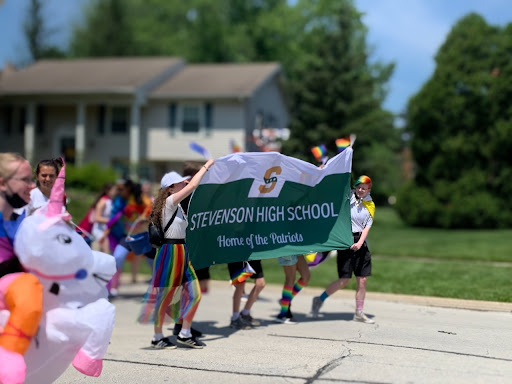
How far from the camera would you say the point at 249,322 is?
8406 mm

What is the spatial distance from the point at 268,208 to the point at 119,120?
25.8 metres

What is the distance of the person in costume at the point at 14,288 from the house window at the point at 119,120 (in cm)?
2856

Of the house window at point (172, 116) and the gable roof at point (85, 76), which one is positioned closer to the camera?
the gable roof at point (85, 76)

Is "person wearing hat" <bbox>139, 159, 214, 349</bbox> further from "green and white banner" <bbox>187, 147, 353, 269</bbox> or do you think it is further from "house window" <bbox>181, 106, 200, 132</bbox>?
"house window" <bbox>181, 106, 200, 132</bbox>

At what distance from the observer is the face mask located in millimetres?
4637

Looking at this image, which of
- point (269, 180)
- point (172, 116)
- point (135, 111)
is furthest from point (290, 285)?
point (172, 116)

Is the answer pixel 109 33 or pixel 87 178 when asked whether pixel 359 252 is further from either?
pixel 109 33

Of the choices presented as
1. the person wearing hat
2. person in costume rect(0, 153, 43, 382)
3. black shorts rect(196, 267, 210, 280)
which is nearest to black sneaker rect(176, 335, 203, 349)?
the person wearing hat

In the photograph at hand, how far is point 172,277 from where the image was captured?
7.04 m

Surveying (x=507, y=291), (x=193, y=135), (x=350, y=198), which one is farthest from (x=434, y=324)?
(x=193, y=135)

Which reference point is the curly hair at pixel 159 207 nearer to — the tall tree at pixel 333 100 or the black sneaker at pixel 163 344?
the black sneaker at pixel 163 344

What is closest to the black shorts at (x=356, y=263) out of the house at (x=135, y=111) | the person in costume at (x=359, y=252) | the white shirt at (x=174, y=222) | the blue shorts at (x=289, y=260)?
the person in costume at (x=359, y=252)

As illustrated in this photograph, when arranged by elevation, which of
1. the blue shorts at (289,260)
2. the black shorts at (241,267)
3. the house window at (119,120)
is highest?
the house window at (119,120)

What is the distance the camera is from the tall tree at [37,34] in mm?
56000
